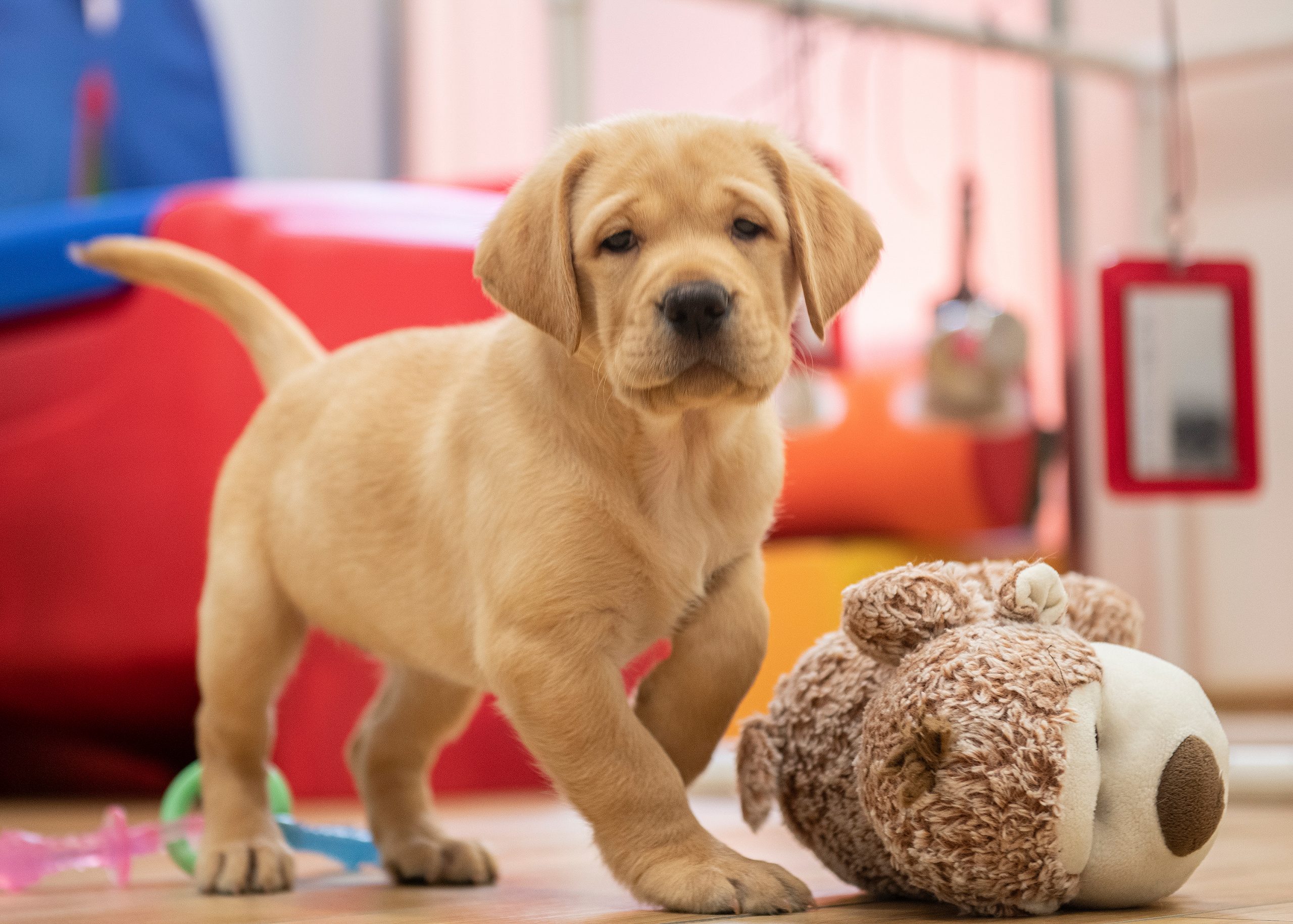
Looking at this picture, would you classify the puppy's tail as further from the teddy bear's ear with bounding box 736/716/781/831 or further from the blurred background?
the teddy bear's ear with bounding box 736/716/781/831

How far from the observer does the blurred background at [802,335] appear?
3.01m

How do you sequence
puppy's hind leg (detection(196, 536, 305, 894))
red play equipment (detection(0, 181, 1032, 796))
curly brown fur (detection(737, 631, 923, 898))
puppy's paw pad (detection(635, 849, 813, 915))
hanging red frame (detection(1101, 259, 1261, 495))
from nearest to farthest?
puppy's paw pad (detection(635, 849, 813, 915)) < curly brown fur (detection(737, 631, 923, 898)) < puppy's hind leg (detection(196, 536, 305, 894)) < hanging red frame (detection(1101, 259, 1261, 495)) < red play equipment (detection(0, 181, 1032, 796))

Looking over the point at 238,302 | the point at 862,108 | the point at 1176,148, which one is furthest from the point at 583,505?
the point at 862,108

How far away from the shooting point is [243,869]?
184 centimetres

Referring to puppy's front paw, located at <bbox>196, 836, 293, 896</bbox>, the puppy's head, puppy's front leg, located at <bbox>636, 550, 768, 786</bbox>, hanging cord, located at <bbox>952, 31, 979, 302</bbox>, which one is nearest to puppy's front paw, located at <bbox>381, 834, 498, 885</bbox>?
puppy's front paw, located at <bbox>196, 836, 293, 896</bbox>

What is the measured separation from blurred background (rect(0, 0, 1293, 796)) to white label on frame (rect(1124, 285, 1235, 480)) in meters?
0.03

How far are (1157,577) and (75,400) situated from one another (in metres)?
2.93

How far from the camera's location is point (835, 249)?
1640 mm

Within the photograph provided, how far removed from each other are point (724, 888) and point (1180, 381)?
68.3 inches

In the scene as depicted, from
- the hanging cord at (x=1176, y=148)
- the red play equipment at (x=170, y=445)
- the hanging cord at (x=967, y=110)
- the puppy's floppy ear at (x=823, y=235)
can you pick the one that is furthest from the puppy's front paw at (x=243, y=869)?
the hanging cord at (x=967, y=110)

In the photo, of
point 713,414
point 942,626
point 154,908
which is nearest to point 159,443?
point 154,908

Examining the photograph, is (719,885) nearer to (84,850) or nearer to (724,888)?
(724,888)

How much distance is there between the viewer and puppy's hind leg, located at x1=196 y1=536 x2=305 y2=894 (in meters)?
1.94

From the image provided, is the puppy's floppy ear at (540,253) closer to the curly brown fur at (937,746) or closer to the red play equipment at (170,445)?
the curly brown fur at (937,746)
